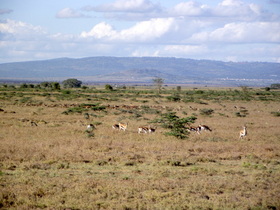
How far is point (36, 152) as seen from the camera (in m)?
15.3

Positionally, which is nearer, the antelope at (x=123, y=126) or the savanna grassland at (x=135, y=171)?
the savanna grassland at (x=135, y=171)

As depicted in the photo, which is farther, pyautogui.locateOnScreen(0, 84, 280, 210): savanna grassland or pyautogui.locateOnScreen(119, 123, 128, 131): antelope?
pyautogui.locateOnScreen(119, 123, 128, 131): antelope

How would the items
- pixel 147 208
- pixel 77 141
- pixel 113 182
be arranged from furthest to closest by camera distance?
pixel 77 141 < pixel 113 182 < pixel 147 208

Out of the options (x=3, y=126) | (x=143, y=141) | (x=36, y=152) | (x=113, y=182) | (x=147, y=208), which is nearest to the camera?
(x=147, y=208)

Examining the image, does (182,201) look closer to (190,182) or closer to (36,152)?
(190,182)

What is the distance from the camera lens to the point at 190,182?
1144 centimetres

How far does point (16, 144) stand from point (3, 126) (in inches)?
303

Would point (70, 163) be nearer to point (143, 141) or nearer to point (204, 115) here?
point (143, 141)

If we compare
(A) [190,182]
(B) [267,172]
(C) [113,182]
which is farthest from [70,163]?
(B) [267,172]

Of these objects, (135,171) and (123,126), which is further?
(123,126)

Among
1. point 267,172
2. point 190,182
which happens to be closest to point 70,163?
point 190,182

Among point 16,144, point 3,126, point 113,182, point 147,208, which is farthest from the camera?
point 3,126

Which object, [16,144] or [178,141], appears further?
[178,141]

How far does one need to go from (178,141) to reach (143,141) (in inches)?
71.4
